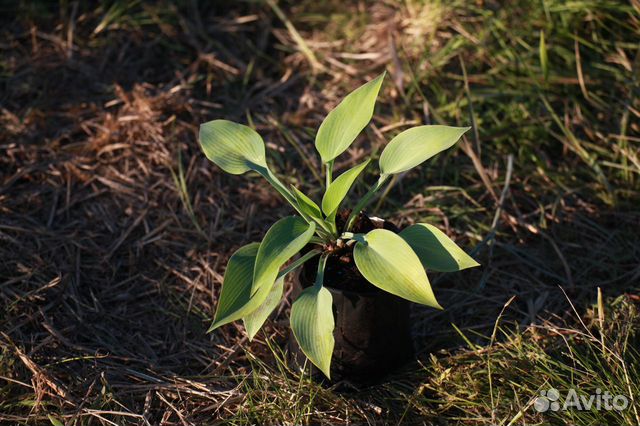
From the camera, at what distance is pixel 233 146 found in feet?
5.21

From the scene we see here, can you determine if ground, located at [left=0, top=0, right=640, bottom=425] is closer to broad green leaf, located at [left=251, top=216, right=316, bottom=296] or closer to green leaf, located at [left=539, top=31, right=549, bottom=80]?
green leaf, located at [left=539, top=31, right=549, bottom=80]

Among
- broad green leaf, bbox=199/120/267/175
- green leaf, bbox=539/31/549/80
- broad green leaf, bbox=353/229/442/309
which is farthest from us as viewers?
green leaf, bbox=539/31/549/80

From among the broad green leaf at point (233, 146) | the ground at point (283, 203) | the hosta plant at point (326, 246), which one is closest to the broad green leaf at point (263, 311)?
the hosta plant at point (326, 246)

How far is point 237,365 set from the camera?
5.53ft

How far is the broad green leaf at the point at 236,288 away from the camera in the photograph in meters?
1.41

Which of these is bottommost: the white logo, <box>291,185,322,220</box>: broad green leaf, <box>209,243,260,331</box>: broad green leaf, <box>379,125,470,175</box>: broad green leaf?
the white logo

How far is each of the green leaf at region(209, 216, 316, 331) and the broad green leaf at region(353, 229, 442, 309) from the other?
119 millimetres

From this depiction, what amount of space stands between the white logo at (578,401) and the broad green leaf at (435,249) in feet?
1.00

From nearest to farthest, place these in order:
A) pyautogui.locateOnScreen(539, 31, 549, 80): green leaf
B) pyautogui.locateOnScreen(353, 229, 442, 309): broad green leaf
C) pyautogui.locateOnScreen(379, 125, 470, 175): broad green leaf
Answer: pyautogui.locateOnScreen(353, 229, 442, 309): broad green leaf → pyautogui.locateOnScreen(379, 125, 470, 175): broad green leaf → pyautogui.locateOnScreen(539, 31, 549, 80): green leaf

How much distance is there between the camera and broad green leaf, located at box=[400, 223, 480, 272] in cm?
142

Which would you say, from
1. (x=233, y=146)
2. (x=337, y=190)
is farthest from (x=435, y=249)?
(x=233, y=146)

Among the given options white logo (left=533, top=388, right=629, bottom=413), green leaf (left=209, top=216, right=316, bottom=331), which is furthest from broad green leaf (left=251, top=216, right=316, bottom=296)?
white logo (left=533, top=388, right=629, bottom=413)

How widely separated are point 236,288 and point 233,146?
326 mm

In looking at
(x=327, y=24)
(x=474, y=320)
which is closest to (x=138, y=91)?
(x=327, y=24)
